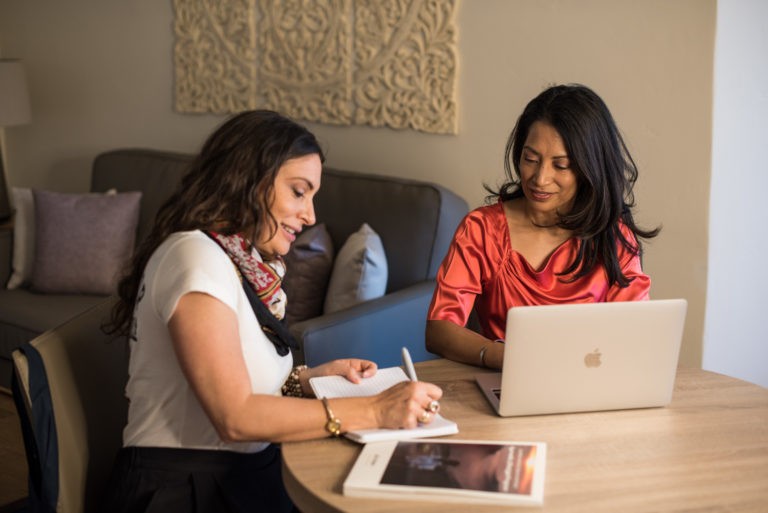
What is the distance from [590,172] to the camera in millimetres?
2154

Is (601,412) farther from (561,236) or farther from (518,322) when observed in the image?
(561,236)

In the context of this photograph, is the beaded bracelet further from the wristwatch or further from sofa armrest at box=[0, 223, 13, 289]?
sofa armrest at box=[0, 223, 13, 289]

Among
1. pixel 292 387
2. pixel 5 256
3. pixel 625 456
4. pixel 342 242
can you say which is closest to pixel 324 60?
pixel 342 242

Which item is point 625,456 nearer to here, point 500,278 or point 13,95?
point 500,278

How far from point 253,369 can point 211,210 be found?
0.29 m

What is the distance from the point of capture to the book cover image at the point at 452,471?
1.39 meters

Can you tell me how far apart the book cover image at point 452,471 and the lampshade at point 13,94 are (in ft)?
11.4

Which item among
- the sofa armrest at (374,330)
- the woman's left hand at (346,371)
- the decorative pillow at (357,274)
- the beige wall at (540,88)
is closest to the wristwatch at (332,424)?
the woman's left hand at (346,371)

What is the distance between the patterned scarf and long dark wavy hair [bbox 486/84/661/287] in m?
0.74

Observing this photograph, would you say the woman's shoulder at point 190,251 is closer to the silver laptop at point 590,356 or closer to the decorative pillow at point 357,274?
the silver laptop at point 590,356

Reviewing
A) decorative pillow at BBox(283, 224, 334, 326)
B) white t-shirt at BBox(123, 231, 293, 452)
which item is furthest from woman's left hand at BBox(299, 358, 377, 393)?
decorative pillow at BBox(283, 224, 334, 326)

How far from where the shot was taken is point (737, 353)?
9.53 ft

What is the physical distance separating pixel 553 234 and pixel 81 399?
1096 mm

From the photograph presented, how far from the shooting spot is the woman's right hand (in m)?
1.59
